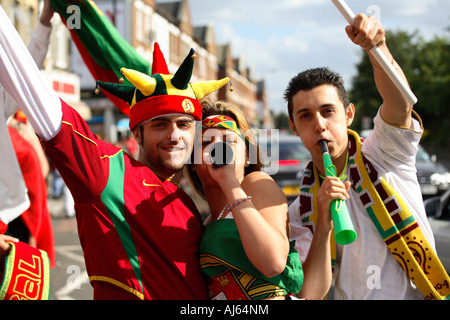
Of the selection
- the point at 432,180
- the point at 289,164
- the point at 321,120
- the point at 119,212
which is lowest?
the point at 119,212

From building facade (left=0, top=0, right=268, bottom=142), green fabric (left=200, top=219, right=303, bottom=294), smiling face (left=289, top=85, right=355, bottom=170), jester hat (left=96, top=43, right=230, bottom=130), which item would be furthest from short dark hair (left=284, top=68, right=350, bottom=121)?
building facade (left=0, top=0, right=268, bottom=142)

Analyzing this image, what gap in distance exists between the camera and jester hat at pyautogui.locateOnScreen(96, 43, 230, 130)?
2043 millimetres

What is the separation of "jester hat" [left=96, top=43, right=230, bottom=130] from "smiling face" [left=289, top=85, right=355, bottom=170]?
50 cm

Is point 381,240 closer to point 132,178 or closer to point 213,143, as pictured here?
point 213,143

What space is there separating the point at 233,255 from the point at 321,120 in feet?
2.51

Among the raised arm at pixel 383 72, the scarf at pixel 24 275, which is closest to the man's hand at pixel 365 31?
the raised arm at pixel 383 72

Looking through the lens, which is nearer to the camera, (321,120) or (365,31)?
(365,31)

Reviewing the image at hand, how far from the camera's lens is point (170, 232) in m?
1.90

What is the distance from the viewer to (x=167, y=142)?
6.77 ft

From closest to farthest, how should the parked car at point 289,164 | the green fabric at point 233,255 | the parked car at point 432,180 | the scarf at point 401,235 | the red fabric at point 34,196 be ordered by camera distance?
the green fabric at point 233,255
the scarf at point 401,235
the red fabric at point 34,196
the parked car at point 289,164
the parked car at point 432,180

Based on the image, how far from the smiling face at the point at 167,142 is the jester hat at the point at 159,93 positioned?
5 cm

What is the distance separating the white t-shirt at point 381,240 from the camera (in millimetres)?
2107

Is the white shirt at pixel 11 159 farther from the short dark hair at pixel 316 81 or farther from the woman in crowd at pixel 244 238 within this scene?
the short dark hair at pixel 316 81

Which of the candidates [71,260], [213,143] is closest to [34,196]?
[213,143]
